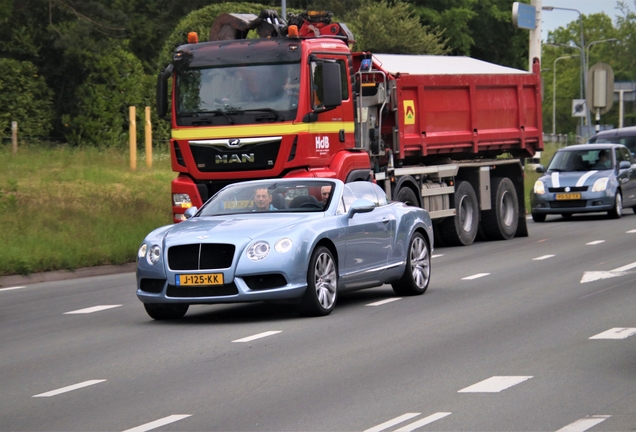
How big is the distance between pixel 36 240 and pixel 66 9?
32.1 m

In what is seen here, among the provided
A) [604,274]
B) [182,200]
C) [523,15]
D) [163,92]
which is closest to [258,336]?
[604,274]

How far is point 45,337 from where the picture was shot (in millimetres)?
12016

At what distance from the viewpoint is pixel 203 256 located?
12250mm

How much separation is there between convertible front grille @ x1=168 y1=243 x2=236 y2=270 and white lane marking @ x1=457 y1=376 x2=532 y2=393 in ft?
13.1

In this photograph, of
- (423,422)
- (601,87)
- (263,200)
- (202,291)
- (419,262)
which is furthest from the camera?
(601,87)

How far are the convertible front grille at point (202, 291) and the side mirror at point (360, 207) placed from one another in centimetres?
183

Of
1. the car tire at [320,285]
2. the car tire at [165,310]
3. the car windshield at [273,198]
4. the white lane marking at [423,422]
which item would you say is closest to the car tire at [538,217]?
the car windshield at [273,198]

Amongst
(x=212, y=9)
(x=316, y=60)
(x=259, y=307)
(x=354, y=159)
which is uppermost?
(x=212, y=9)

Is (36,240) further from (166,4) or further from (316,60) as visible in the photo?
(166,4)

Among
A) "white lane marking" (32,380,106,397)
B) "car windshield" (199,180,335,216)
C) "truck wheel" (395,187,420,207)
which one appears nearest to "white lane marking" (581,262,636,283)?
"car windshield" (199,180,335,216)

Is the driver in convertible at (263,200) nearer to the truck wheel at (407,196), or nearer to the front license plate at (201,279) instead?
the front license plate at (201,279)

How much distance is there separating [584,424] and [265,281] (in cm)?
537

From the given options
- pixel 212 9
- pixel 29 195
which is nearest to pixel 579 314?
pixel 29 195

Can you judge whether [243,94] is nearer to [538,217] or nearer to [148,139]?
[538,217]
